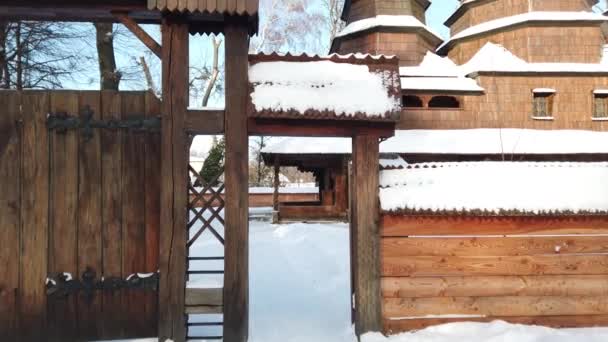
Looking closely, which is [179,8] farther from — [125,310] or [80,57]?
[80,57]

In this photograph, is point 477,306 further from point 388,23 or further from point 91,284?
point 388,23

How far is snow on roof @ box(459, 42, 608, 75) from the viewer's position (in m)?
16.7

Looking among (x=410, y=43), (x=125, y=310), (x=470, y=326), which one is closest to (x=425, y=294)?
(x=470, y=326)

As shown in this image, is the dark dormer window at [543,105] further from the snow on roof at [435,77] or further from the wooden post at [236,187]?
the wooden post at [236,187]

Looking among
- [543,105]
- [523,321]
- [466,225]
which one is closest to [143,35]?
[466,225]

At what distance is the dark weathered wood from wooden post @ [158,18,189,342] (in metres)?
0.65

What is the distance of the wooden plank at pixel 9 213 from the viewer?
4133 millimetres

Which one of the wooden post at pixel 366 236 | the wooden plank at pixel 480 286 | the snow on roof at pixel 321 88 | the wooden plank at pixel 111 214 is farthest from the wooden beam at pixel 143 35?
the wooden plank at pixel 480 286

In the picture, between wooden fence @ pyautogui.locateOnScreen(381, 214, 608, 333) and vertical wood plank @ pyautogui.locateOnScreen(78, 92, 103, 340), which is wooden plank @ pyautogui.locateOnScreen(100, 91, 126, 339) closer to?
vertical wood plank @ pyautogui.locateOnScreen(78, 92, 103, 340)

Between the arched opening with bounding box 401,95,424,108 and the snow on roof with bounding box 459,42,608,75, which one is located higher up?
the snow on roof with bounding box 459,42,608,75

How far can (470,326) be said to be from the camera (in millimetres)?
4496

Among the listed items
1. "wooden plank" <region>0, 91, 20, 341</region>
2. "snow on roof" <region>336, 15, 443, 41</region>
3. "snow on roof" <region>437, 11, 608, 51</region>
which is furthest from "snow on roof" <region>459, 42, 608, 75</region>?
"wooden plank" <region>0, 91, 20, 341</region>

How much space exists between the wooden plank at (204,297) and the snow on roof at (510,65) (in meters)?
15.9

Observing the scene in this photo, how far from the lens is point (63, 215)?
422cm
